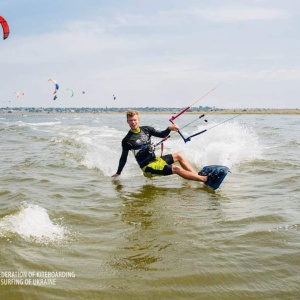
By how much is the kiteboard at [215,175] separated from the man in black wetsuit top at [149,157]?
13 cm

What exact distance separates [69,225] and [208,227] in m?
2.00

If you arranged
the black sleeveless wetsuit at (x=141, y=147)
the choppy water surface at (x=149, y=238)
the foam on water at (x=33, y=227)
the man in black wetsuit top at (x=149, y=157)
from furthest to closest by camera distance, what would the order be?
the black sleeveless wetsuit at (x=141, y=147) → the man in black wetsuit top at (x=149, y=157) → the foam on water at (x=33, y=227) → the choppy water surface at (x=149, y=238)

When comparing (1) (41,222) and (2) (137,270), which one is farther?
(1) (41,222)

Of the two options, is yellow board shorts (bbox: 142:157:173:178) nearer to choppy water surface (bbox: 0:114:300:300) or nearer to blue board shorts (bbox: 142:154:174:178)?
blue board shorts (bbox: 142:154:174:178)

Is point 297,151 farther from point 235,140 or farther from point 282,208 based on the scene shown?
point 282,208

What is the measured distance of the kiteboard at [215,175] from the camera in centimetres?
761

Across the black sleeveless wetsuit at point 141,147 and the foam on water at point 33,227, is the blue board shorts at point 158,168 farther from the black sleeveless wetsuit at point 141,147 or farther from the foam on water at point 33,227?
the foam on water at point 33,227

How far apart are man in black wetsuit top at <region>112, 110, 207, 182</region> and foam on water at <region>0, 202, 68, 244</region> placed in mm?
3114

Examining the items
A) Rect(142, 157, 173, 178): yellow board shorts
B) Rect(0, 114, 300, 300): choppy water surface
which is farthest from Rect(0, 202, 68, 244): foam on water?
Rect(142, 157, 173, 178): yellow board shorts

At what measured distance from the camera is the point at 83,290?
325 cm

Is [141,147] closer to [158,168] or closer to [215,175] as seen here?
[158,168]

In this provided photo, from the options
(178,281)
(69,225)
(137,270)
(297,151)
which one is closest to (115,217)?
(69,225)

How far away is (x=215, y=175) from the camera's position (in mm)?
7723

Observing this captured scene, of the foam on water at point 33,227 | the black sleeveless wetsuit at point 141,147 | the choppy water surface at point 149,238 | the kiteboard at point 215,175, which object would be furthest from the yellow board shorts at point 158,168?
the foam on water at point 33,227
